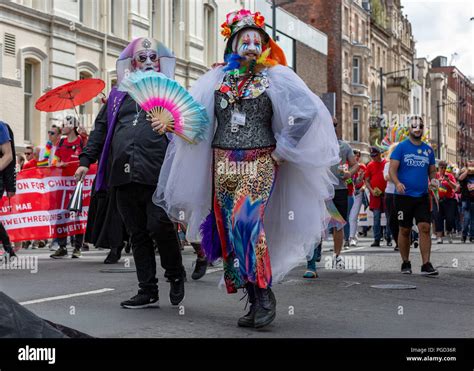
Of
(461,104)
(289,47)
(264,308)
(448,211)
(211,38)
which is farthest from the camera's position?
(461,104)

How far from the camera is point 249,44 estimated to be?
6.61 m

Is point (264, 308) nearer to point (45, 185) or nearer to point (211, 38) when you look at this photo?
point (45, 185)

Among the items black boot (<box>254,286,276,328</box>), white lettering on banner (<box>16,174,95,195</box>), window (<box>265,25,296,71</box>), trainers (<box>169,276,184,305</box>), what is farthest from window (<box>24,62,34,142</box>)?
window (<box>265,25,296,71</box>)

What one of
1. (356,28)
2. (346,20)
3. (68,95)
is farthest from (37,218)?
(356,28)

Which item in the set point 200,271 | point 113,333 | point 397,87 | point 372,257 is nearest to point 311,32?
point 397,87

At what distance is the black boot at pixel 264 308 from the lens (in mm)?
6406

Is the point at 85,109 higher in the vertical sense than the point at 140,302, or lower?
higher

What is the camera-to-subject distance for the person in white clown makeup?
6504 millimetres

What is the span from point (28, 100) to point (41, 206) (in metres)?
12.2

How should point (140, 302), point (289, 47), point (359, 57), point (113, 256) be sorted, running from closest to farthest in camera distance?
1. point (140, 302)
2. point (113, 256)
3. point (289, 47)
4. point (359, 57)

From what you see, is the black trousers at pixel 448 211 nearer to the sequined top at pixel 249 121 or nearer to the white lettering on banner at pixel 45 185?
the white lettering on banner at pixel 45 185

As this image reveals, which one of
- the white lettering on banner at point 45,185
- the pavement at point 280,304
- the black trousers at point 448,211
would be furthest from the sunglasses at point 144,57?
the black trousers at point 448,211

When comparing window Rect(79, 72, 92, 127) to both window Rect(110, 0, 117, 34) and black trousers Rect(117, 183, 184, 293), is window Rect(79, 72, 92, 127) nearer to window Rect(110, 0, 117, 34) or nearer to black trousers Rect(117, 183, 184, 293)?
window Rect(110, 0, 117, 34)
